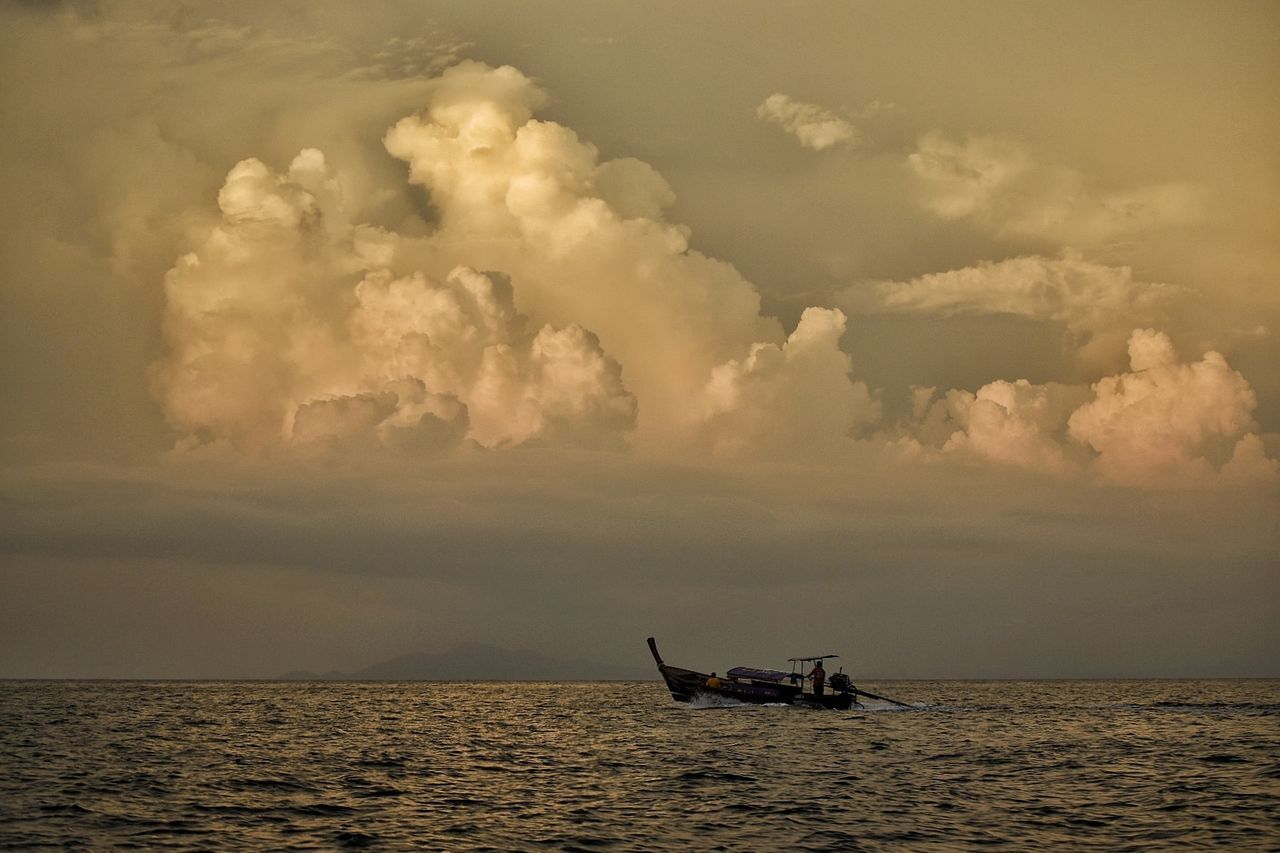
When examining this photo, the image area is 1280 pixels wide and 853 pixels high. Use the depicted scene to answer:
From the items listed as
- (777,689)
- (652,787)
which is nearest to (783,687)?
(777,689)

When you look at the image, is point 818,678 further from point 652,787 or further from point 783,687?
point 652,787

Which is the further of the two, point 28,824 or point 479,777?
point 479,777

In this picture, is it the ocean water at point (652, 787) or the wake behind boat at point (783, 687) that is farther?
the wake behind boat at point (783, 687)

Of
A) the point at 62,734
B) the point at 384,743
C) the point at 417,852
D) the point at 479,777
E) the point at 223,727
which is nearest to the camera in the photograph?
the point at 417,852

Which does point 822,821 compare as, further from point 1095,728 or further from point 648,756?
point 1095,728

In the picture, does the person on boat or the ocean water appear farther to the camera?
the person on boat

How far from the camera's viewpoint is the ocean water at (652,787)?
118ft

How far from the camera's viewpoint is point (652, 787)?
156 feet

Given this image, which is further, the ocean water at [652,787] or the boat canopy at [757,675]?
the boat canopy at [757,675]

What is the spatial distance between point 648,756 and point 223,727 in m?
42.0

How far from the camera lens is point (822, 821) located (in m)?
38.6

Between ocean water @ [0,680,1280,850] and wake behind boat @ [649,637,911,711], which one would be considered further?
wake behind boat @ [649,637,911,711]

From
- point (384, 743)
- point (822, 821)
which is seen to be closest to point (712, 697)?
point (384, 743)

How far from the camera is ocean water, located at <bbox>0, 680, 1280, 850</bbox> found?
3603 cm
